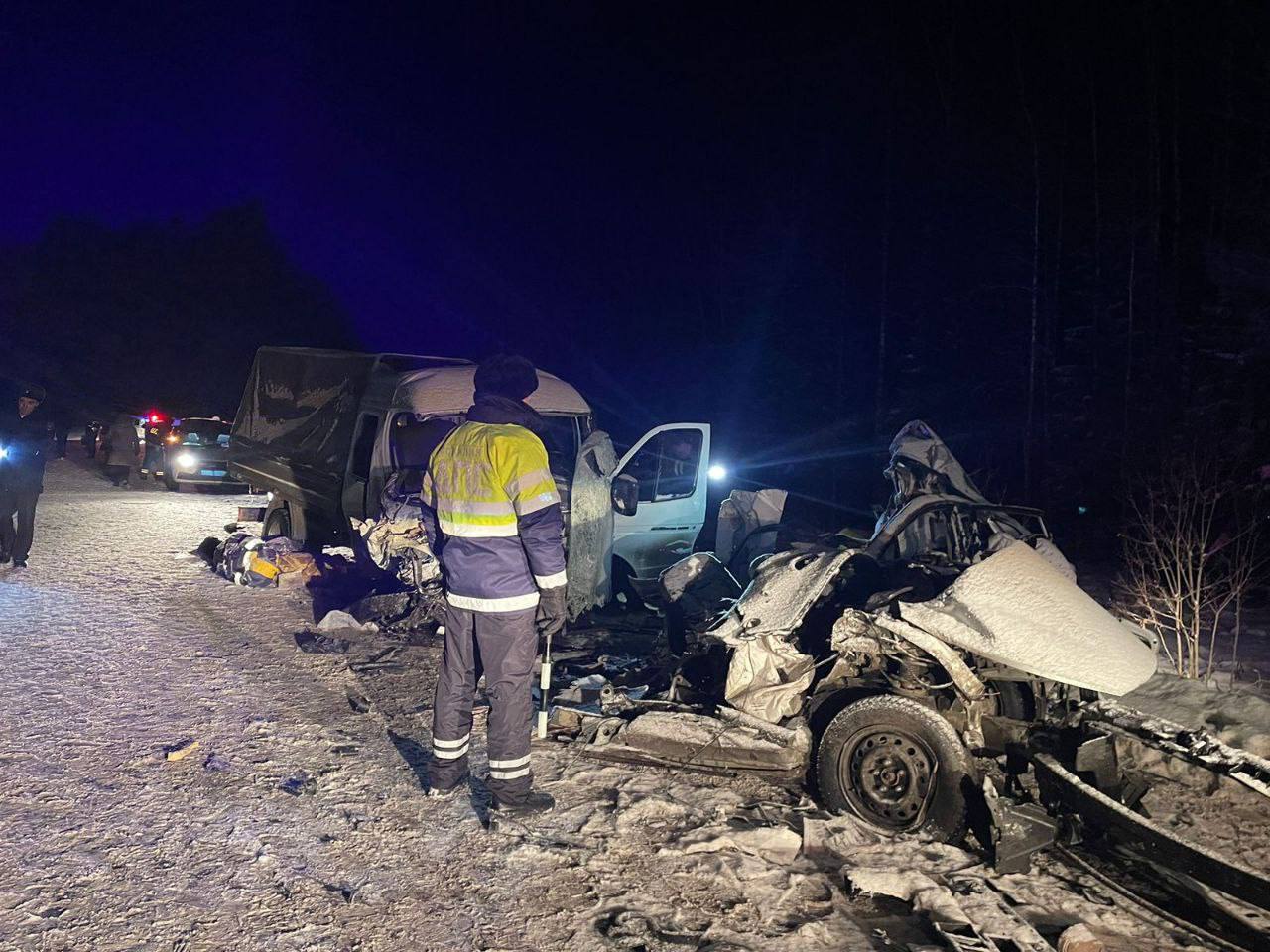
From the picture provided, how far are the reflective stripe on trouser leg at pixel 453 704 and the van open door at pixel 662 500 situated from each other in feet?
11.9

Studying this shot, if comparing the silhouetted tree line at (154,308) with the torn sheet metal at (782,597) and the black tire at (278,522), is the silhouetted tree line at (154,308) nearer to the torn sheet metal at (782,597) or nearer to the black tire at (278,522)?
the black tire at (278,522)

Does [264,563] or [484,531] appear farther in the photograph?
[264,563]

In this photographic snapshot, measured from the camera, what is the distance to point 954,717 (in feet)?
14.1

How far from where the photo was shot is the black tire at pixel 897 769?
4.01 m

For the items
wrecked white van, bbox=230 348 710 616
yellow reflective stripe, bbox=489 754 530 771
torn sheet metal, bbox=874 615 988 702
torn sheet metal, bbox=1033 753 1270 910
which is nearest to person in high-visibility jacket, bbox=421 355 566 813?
yellow reflective stripe, bbox=489 754 530 771

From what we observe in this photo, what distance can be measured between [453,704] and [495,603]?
55cm

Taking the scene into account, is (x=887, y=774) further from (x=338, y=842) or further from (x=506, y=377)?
(x=506, y=377)

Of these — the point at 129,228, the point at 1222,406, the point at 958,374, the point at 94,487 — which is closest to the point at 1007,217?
the point at 958,374

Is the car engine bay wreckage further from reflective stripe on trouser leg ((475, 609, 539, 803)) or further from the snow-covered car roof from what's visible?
the snow-covered car roof

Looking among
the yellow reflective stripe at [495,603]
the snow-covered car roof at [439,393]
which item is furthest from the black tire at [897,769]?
the snow-covered car roof at [439,393]

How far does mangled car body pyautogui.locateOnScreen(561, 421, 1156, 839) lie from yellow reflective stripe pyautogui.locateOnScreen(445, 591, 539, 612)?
1076 millimetres

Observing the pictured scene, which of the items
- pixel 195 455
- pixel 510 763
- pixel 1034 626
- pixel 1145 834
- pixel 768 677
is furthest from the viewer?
pixel 195 455

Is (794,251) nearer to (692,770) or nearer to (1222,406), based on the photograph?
(1222,406)

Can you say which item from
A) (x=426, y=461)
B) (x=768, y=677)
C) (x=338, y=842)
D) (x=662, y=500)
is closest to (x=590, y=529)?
(x=662, y=500)
